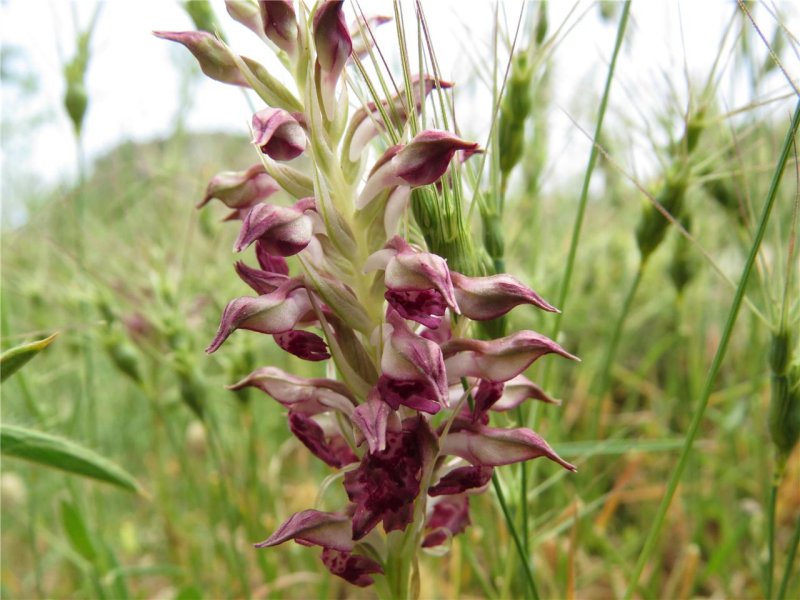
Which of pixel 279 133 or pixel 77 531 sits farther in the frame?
pixel 77 531

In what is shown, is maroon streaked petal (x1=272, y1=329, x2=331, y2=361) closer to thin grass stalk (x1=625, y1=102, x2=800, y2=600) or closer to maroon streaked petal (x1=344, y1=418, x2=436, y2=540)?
maroon streaked petal (x1=344, y1=418, x2=436, y2=540)

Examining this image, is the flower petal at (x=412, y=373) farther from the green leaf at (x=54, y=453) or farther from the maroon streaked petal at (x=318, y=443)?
the green leaf at (x=54, y=453)

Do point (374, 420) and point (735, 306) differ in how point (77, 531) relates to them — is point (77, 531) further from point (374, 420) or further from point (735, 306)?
point (735, 306)

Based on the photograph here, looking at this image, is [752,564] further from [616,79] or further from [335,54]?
[335,54]

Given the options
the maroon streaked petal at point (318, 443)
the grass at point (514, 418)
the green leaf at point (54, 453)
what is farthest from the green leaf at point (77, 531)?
the maroon streaked petal at point (318, 443)

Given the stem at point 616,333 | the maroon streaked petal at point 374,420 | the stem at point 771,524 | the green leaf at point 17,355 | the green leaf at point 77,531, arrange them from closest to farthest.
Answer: the maroon streaked petal at point 374,420 < the green leaf at point 17,355 < the stem at point 771,524 < the stem at point 616,333 < the green leaf at point 77,531

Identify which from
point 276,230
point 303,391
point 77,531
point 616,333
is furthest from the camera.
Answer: point 77,531

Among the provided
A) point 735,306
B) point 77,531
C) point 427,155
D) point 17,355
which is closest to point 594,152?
point 735,306
